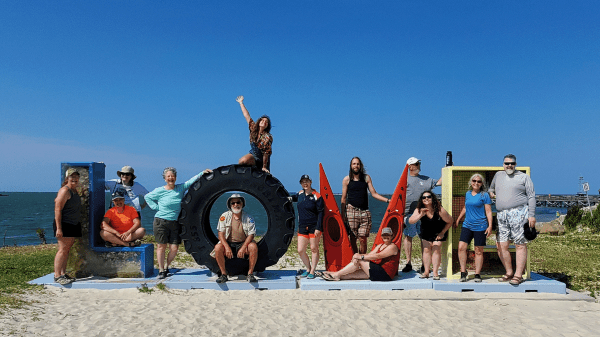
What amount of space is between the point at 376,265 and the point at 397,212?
0.89 metres

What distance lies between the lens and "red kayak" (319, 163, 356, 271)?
22.3 feet

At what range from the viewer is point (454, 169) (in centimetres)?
691

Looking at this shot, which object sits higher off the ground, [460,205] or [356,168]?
[356,168]

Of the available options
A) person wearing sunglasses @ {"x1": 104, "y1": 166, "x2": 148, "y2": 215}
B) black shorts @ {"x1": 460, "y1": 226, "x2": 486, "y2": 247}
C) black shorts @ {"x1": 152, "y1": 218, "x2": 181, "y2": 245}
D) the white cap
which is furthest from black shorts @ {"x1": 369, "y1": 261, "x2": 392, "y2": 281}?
person wearing sunglasses @ {"x1": 104, "y1": 166, "x2": 148, "y2": 215}

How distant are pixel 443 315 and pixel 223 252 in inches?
128

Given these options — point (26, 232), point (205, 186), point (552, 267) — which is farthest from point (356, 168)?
point (26, 232)

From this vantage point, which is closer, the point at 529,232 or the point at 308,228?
the point at 529,232

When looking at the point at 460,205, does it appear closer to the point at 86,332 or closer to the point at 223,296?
the point at 223,296

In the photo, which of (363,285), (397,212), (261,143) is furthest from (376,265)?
(261,143)

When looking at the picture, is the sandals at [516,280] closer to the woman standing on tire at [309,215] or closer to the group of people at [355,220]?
the group of people at [355,220]

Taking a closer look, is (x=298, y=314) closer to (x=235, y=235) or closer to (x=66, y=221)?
(x=235, y=235)

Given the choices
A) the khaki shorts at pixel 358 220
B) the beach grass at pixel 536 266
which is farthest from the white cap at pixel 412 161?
the beach grass at pixel 536 266

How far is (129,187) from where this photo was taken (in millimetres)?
7102

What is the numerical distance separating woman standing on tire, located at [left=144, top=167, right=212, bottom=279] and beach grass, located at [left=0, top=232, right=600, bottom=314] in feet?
6.13
